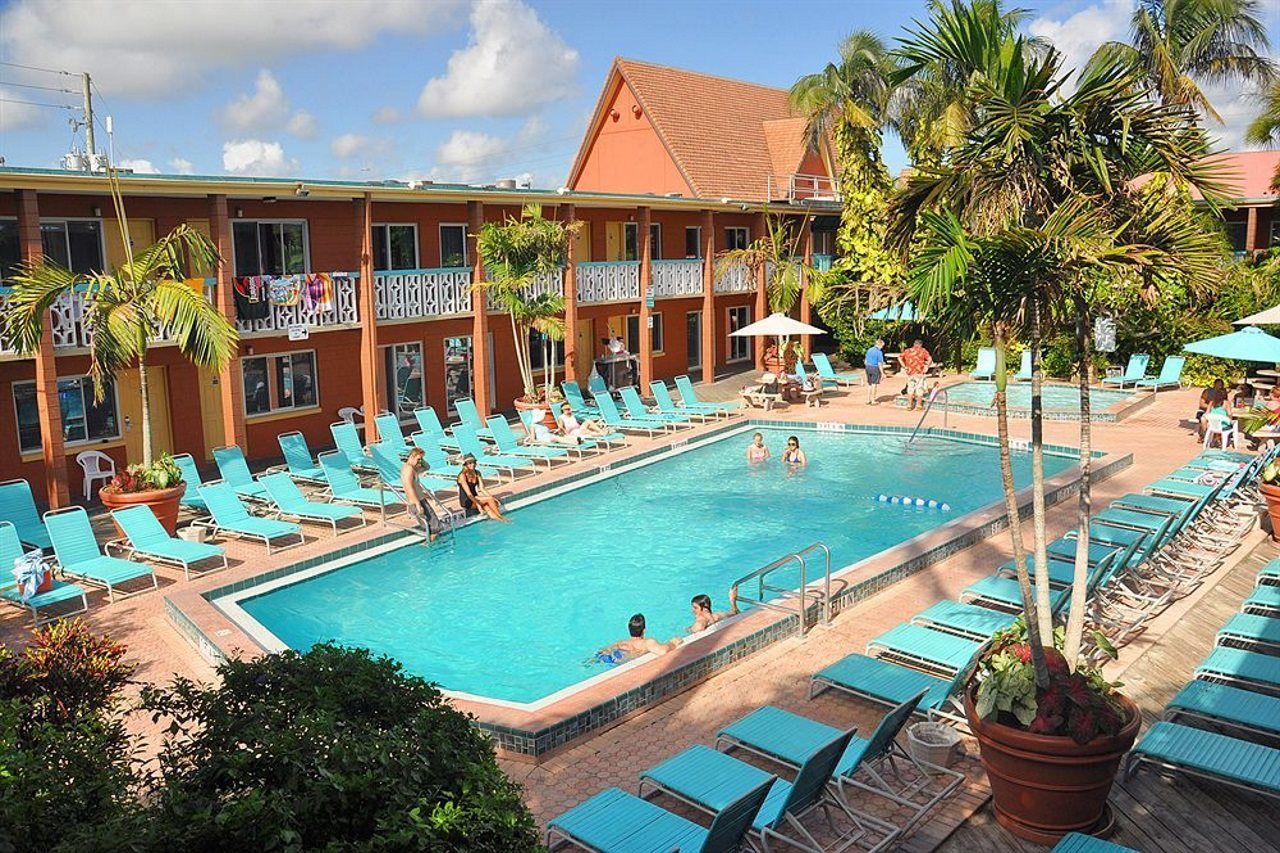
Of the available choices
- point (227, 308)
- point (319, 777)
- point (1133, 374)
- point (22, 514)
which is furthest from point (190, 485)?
point (1133, 374)

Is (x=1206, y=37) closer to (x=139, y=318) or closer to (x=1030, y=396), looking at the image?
(x=1030, y=396)

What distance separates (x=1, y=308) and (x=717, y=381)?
1955cm

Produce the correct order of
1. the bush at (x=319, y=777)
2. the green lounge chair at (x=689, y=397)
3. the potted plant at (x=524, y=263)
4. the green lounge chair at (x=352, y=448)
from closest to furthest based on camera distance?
the bush at (x=319, y=777) < the green lounge chair at (x=352, y=448) < the potted plant at (x=524, y=263) < the green lounge chair at (x=689, y=397)

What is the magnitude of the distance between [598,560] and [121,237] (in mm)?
10466

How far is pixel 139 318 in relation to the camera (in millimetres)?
14070

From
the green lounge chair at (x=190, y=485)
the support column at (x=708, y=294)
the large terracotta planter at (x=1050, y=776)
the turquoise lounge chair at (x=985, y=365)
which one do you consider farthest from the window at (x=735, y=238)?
the large terracotta planter at (x=1050, y=776)

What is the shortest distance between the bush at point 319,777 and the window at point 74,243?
15.1m

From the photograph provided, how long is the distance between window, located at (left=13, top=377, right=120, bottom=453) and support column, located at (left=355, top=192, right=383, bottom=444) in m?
4.39

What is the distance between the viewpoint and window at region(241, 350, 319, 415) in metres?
20.8

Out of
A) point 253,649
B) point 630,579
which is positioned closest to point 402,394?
point 630,579

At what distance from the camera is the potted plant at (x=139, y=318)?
14.1 metres

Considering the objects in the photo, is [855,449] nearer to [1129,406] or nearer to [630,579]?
[1129,406]

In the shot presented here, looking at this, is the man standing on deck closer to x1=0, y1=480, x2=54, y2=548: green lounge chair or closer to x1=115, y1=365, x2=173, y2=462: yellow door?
x1=115, y1=365, x2=173, y2=462: yellow door

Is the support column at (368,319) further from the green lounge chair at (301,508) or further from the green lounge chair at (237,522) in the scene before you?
the green lounge chair at (237,522)
